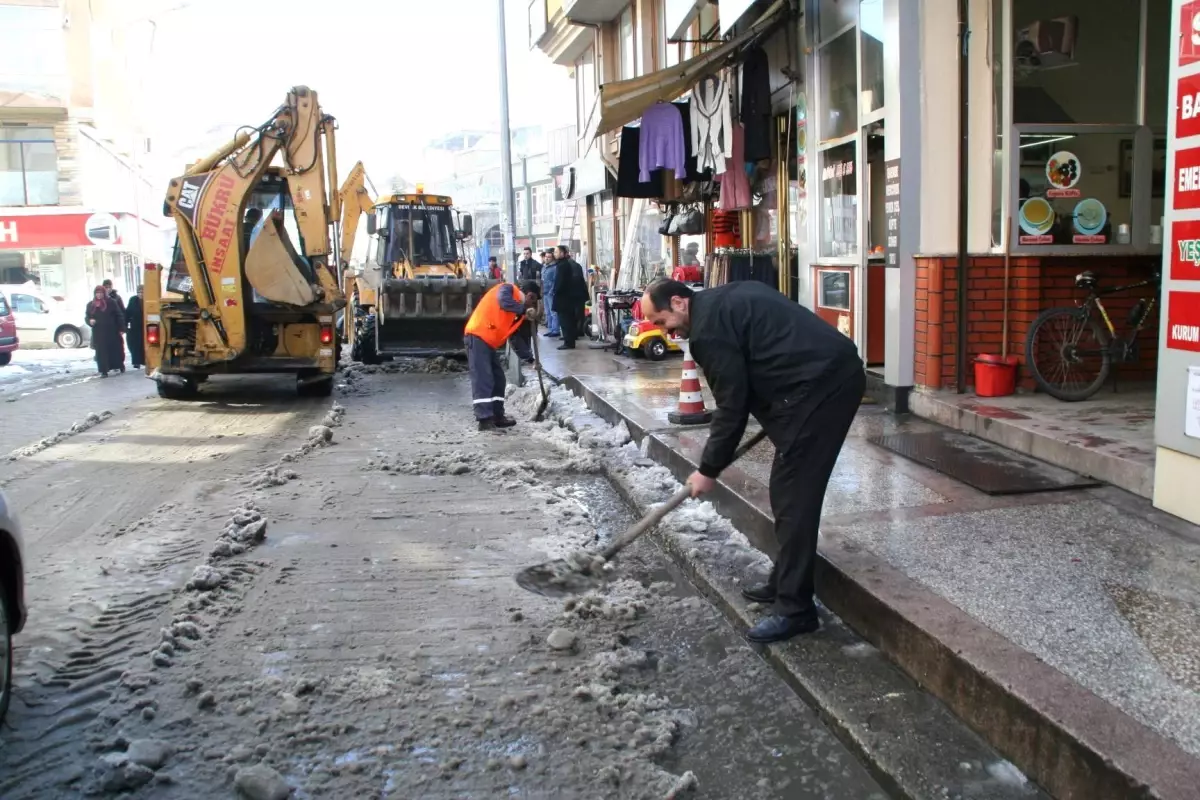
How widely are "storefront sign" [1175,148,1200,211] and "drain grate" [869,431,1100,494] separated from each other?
5.70 feet

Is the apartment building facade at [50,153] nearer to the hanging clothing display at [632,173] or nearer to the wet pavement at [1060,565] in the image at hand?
the hanging clothing display at [632,173]

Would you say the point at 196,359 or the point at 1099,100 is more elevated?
the point at 1099,100

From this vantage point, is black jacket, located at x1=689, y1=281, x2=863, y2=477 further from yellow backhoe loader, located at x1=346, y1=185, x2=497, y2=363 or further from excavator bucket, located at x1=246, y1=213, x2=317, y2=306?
yellow backhoe loader, located at x1=346, y1=185, x2=497, y2=363

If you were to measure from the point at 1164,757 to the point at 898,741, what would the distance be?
83 centimetres

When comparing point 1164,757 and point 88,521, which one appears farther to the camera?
point 88,521

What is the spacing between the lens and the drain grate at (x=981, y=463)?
5781 millimetres

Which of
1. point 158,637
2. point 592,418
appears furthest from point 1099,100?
point 158,637

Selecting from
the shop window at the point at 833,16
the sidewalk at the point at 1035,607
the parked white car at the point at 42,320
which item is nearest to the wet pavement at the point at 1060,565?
the sidewalk at the point at 1035,607

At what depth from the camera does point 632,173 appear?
596 inches

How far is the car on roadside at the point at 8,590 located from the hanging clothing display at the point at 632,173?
1176 cm

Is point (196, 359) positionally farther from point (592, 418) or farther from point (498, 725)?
point (498, 725)

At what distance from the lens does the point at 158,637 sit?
14.8 ft

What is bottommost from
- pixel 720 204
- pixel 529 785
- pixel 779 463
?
pixel 529 785

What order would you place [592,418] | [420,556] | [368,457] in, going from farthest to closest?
[592,418] < [368,457] < [420,556]
